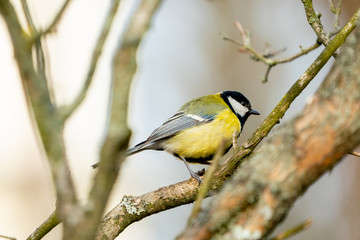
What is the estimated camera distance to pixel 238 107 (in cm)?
373

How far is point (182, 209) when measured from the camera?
5.87 m

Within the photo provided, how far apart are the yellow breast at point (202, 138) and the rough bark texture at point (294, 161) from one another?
2.34 meters

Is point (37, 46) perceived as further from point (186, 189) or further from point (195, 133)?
point (195, 133)

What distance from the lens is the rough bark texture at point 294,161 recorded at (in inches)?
31.7

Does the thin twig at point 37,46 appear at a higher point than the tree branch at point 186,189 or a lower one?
higher

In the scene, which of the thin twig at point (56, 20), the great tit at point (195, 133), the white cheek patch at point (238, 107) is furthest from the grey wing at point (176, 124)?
the thin twig at point (56, 20)

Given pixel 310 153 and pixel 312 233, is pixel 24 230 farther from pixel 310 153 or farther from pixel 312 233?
pixel 310 153

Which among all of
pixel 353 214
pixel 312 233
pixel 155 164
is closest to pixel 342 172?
pixel 353 214

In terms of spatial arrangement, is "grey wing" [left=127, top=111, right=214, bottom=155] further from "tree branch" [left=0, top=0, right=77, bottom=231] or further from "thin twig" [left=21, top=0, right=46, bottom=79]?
"tree branch" [left=0, top=0, right=77, bottom=231]

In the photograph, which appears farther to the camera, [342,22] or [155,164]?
[155,164]

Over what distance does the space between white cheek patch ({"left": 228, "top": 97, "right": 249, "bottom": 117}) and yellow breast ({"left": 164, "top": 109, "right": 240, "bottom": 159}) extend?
1.10 ft

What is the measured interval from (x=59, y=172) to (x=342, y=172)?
4633mm

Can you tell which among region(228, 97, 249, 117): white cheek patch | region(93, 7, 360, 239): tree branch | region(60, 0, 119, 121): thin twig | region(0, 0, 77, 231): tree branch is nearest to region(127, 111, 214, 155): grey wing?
region(228, 97, 249, 117): white cheek patch

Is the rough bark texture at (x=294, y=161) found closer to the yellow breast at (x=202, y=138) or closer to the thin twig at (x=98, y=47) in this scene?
the thin twig at (x=98, y=47)
